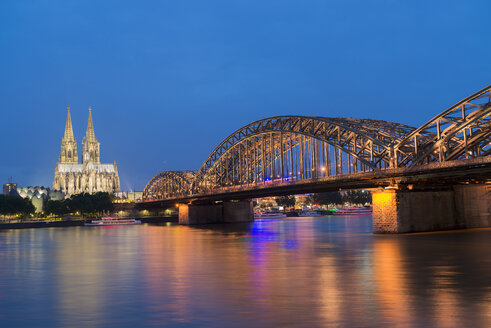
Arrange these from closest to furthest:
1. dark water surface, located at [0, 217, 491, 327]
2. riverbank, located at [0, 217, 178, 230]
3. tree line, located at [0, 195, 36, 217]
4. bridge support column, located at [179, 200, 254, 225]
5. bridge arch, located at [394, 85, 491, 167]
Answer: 1. dark water surface, located at [0, 217, 491, 327]
2. bridge arch, located at [394, 85, 491, 167]
3. bridge support column, located at [179, 200, 254, 225]
4. riverbank, located at [0, 217, 178, 230]
5. tree line, located at [0, 195, 36, 217]

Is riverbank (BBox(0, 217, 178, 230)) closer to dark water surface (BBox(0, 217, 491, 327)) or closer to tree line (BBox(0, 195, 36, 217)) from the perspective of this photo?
tree line (BBox(0, 195, 36, 217))

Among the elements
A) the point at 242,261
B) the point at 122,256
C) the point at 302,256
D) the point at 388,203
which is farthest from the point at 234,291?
the point at 388,203

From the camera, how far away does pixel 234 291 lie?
22844mm

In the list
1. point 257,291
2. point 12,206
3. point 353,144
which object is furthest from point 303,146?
point 12,206

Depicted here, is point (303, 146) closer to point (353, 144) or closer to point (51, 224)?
point (353, 144)

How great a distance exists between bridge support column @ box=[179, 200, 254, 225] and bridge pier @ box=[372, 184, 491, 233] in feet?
249

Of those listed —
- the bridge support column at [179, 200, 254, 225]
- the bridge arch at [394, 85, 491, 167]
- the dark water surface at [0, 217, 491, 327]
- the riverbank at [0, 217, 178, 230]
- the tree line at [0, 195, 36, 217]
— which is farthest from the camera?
the tree line at [0, 195, 36, 217]

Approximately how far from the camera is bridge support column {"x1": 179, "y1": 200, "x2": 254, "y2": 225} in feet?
459

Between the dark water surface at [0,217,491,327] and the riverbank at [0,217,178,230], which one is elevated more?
the riverbank at [0,217,178,230]

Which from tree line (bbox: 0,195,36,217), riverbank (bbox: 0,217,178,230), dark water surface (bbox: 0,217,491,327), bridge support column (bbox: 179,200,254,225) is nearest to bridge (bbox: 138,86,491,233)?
dark water surface (bbox: 0,217,491,327)

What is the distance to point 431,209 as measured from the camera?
65562mm

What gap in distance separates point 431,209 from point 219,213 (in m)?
82.7

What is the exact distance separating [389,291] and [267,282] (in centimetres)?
591

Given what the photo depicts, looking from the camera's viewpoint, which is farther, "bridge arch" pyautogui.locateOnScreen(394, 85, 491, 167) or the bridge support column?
the bridge support column
